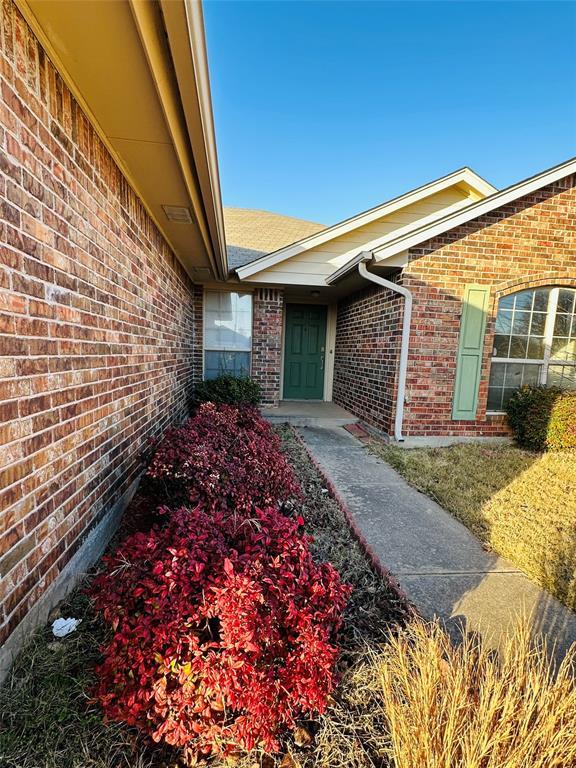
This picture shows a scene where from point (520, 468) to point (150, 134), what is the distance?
5.50 metres

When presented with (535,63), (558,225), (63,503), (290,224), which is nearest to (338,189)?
(290,224)

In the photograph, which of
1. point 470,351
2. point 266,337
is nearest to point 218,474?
point 470,351

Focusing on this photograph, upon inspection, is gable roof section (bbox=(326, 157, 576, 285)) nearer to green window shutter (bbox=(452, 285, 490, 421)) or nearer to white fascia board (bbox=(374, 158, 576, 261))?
white fascia board (bbox=(374, 158, 576, 261))

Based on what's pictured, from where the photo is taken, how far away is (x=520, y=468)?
475 cm

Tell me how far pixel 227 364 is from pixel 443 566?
569cm

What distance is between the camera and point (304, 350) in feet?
29.2

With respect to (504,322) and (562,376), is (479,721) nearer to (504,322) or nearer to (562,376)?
(504,322)

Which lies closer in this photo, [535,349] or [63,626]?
[63,626]

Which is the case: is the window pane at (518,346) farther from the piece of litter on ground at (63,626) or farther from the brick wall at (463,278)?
the piece of litter on ground at (63,626)

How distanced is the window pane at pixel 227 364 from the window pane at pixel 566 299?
5654 millimetres

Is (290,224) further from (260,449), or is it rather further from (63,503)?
(63,503)

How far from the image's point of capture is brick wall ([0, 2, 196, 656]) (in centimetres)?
146

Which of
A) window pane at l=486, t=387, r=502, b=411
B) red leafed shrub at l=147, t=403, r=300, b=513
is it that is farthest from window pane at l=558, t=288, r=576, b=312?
red leafed shrub at l=147, t=403, r=300, b=513

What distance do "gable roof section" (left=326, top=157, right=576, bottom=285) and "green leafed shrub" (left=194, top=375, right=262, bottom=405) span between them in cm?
305
